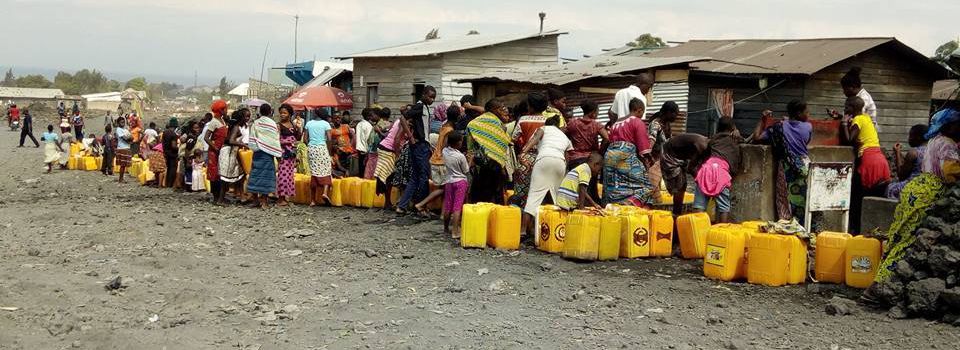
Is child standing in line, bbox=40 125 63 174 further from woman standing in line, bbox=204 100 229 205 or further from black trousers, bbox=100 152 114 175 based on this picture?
woman standing in line, bbox=204 100 229 205

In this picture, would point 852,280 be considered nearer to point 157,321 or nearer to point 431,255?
point 431,255

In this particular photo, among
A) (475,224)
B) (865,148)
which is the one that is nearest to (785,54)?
(865,148)

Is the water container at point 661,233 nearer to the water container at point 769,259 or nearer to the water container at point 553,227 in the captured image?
the water container at point 553,227

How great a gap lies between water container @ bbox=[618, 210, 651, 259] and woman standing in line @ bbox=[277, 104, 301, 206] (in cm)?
579

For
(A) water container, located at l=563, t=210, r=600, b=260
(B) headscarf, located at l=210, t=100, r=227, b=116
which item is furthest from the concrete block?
(B) headscarf, located at l=210, t=100, r=227, b=116

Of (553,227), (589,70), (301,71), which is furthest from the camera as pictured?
(301,71)

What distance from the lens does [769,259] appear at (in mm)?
7773

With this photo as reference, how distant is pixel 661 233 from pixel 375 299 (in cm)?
314

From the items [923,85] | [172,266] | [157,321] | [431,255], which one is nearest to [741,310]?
[431,255]

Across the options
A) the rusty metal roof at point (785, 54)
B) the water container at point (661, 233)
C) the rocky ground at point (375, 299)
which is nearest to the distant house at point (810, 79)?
the rusty metal roof at point (785, 54)

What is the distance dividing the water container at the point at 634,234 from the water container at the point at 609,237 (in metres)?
0.08

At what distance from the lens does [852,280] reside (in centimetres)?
764

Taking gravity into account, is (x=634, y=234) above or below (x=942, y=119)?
below

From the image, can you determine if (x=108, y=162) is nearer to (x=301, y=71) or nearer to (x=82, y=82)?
(x=301, y=71)
